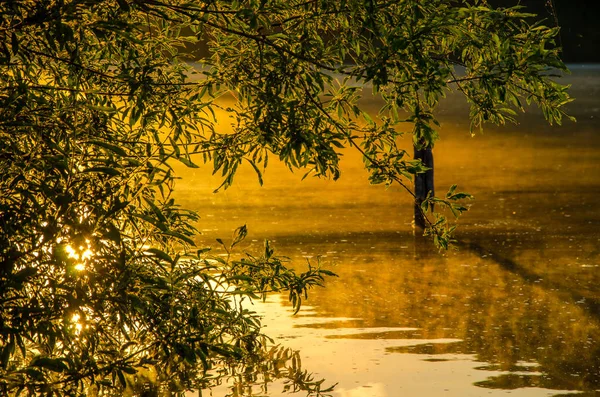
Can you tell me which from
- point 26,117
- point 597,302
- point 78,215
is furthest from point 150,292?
point 597,302

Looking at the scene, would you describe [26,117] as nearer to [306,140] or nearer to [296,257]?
[306,140]

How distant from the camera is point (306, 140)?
6227mm

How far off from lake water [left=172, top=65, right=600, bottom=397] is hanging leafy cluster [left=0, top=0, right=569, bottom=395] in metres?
1.84

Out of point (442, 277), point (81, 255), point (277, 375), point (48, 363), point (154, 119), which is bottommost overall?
point (277, 375)

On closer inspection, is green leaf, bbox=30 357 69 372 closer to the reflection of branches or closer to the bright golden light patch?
the bright golden light patch

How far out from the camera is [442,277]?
12.2 meters

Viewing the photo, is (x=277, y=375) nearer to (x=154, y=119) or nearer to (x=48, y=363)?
(x=154, y=119)

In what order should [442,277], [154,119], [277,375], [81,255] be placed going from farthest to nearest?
1. [442,277]
2. [277,375]
3. [154,119]
4. [81,255]

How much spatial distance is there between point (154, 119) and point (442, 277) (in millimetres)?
5591

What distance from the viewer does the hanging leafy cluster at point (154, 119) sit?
17.8ft

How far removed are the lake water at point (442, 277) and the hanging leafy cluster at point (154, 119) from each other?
6.04 feet

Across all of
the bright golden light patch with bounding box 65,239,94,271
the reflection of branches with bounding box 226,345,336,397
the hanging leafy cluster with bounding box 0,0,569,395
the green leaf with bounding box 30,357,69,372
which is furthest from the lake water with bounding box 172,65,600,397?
the green leaf with bounding box 30,357,69,372

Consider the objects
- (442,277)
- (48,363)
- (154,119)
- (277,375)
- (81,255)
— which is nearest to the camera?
(48,363)

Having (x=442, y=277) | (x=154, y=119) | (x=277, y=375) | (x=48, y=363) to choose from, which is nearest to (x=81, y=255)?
(x=48, y=363)
